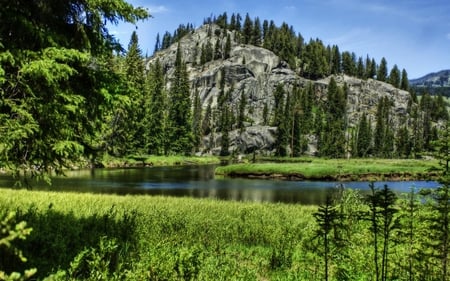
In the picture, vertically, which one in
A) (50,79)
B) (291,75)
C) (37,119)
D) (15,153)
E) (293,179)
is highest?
(291,75)

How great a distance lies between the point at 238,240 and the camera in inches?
518

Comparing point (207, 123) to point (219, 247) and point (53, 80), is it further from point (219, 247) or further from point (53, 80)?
point (53, 80)

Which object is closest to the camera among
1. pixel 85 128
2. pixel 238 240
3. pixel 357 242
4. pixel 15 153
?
pixel 15 153

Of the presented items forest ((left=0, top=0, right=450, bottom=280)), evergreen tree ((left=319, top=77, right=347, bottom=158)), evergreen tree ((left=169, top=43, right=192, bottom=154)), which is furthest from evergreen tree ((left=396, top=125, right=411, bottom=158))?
forest ((left=0, top=0, right=450, bottom=280))

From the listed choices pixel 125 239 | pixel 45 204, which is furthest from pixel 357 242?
pixel 45 204

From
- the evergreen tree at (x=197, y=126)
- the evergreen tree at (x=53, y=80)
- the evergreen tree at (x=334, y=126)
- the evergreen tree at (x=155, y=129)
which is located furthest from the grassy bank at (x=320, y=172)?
the evergreen tree at (x=334, y=126)

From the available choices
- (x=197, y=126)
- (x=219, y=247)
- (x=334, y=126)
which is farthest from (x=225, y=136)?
(x=219, y=247)

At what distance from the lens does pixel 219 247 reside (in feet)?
37.5

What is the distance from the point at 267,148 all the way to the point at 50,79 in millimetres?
130388

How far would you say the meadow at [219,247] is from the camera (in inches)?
285

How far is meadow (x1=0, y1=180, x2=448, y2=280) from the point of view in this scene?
723 centimetres

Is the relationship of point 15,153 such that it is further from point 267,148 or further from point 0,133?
point 267,148

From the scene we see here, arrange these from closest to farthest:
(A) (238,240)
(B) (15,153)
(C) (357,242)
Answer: (B) (15,153) < (C) (357,242) < (A) (238,240)

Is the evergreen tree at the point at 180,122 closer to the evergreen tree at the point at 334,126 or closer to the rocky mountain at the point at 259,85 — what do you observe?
the evergreen tree at the point at 334,126
